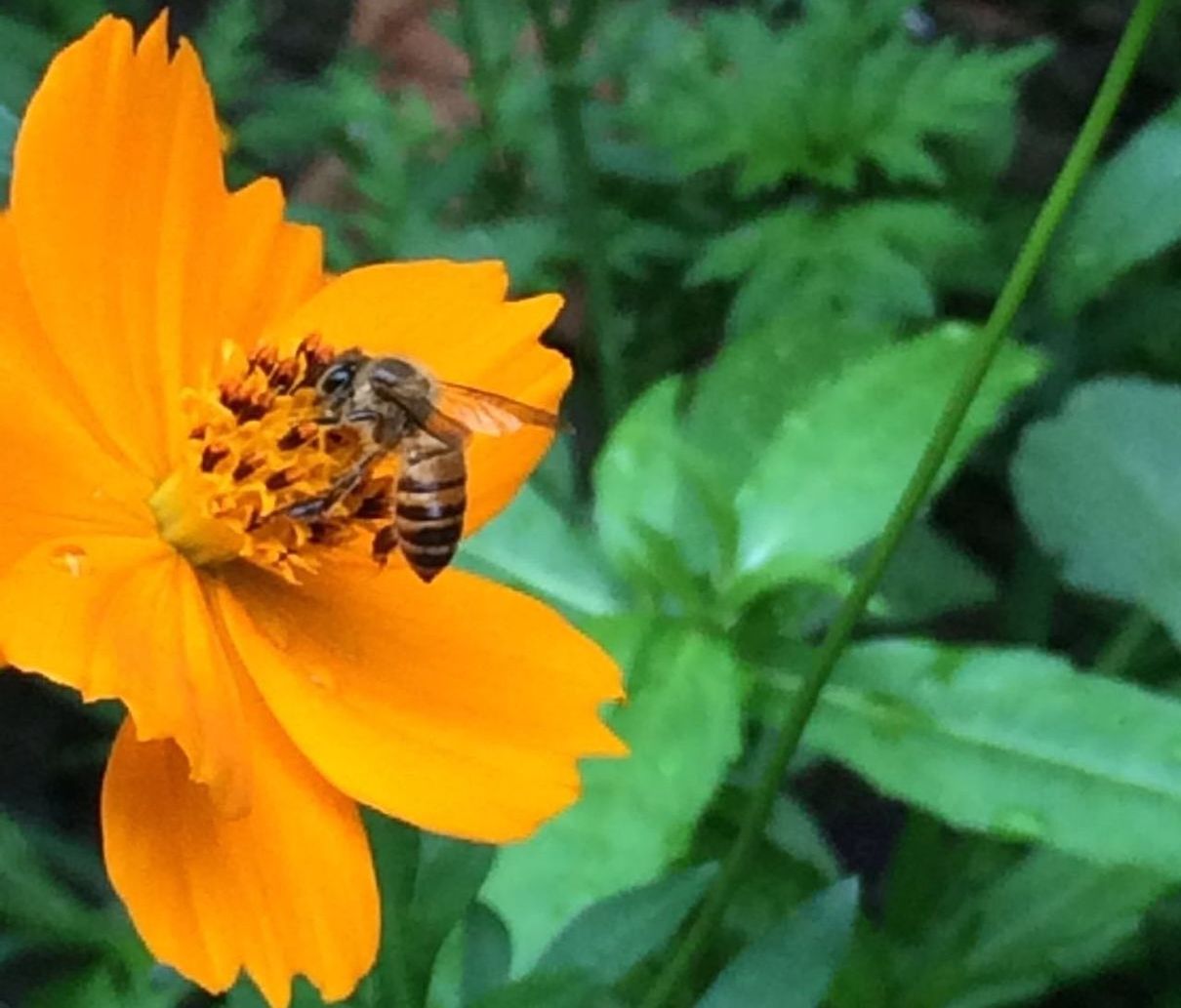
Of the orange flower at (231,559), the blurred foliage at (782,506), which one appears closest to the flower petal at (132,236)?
the orange flower at (231,559)

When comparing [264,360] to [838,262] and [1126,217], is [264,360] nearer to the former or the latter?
[838,262]

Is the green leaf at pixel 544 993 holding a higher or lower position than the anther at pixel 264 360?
lower

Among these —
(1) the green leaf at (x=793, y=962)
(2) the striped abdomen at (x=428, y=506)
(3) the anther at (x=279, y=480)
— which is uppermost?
(2) the striped abdomen at (x=428, y=506)

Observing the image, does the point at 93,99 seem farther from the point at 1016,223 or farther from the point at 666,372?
the point at 1016,223

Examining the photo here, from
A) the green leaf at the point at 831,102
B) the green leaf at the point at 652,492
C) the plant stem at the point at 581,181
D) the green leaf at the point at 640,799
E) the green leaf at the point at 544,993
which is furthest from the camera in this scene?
the green leaf at the point at 831,102

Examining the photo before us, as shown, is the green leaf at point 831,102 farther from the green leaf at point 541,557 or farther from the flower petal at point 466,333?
the flower petal at point 466,333

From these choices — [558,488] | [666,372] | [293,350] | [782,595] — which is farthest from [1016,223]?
[293,350]
